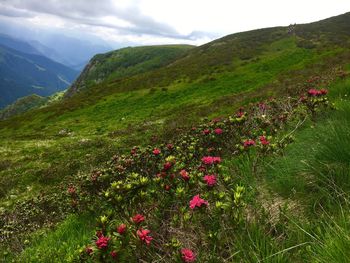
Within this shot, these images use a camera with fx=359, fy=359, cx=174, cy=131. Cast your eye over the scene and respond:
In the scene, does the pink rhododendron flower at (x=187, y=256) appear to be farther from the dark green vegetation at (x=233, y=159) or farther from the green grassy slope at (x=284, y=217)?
the dark green vegetation at (x=233, y=159)

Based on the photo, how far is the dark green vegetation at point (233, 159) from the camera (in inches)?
147

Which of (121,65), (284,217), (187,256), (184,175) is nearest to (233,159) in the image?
(184,175)

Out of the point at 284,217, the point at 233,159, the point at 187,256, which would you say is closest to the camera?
the point at 187,256

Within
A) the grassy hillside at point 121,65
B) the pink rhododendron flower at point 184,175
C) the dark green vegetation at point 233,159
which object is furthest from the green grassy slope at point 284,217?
the grassy hillside at point 121,65

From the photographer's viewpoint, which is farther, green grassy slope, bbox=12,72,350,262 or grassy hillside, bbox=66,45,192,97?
grassy hillside, bbox=66,45,192,97

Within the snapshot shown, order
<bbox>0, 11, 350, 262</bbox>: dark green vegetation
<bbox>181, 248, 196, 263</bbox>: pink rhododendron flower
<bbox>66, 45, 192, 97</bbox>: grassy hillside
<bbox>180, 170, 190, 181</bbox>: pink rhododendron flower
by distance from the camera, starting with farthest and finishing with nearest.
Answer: <bbox>66, 45, 192, 97</bbox>: grassy hillside → <bbox>180, 170, 190, 181</bbox>: pink rhododendron flower → <bbox>0, 11, 350, 262</bbox>: dark green vegetation → <bbox>181, 248, 196, 263</bbox>: pink rhododendron flower

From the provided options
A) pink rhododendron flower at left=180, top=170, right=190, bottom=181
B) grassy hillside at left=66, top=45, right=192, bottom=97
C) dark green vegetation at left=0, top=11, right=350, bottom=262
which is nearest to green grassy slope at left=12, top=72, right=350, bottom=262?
dark green vegetation at left=0, top=11, right=350, bottom=262

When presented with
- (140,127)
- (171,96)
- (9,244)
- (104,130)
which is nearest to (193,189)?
(9,244)

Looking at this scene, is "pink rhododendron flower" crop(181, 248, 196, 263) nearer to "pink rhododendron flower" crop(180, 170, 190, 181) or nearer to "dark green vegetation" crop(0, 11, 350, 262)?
Result: "dark green vegetation" crop(0, 11, 350, 262)

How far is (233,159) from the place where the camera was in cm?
738

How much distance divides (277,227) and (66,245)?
3637 mm

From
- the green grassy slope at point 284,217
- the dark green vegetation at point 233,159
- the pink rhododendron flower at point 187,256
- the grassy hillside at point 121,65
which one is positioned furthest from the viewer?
the grassy hillside at point 121,65

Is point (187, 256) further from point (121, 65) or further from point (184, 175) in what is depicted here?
point (121, 65)

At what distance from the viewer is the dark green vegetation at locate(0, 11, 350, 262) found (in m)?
3.74
